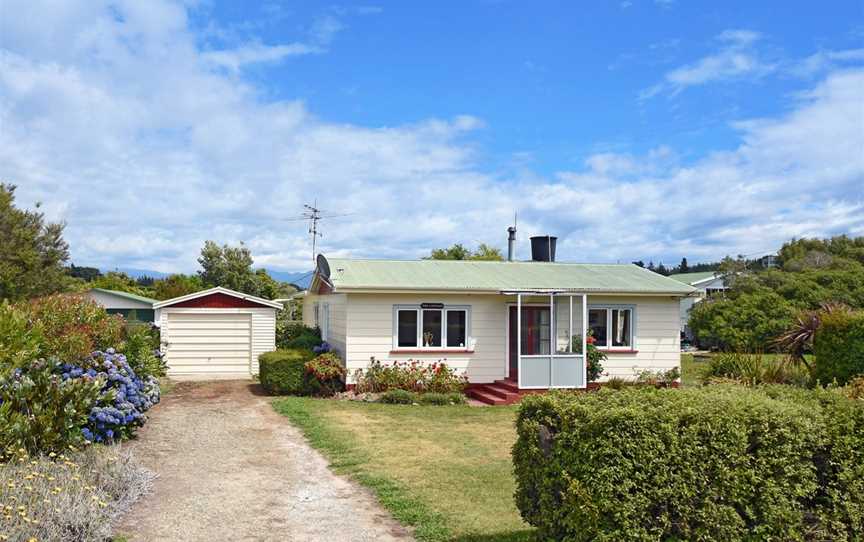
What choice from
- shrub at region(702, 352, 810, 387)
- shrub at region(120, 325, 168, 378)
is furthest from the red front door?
shrub at region(120, 325, 168, 378)

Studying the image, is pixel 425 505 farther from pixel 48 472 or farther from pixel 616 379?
pixel 616 379

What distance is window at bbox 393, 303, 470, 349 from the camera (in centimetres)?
1772

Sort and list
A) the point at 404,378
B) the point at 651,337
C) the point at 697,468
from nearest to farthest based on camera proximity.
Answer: the point at 697,468
the point at 404,378
the point at 651,337

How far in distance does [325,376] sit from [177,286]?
2330 cm

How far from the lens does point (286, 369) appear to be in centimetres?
1709

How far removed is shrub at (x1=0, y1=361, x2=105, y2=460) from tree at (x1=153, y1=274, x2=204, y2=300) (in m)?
26.6

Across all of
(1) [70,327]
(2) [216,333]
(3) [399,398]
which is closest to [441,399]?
(3) [399,398]

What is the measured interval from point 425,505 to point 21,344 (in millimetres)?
5377

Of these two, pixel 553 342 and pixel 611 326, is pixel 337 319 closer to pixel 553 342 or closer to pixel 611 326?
pixel 553 342

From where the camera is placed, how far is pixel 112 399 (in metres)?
9.83

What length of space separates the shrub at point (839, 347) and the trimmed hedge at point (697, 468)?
11.1 m

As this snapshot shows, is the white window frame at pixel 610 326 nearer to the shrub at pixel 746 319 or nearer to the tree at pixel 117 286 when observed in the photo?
the shrub at pixel 746 319

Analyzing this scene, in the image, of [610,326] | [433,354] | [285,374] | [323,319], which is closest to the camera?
[285,374]

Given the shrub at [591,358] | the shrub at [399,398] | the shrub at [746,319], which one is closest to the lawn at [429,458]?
the shrub at [399,398]
